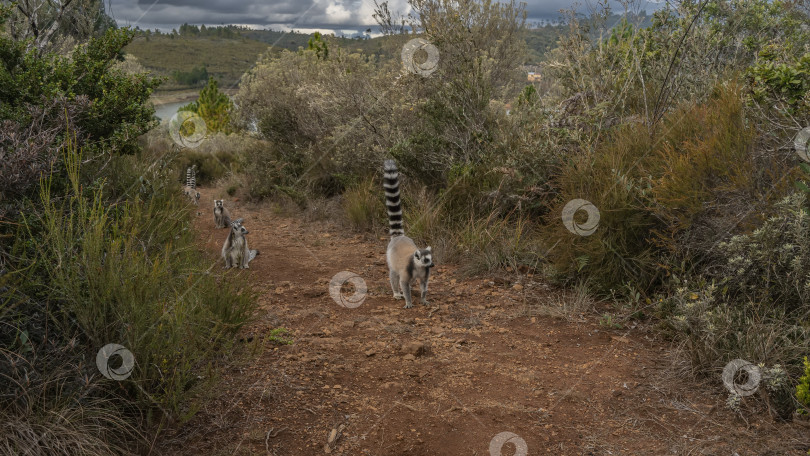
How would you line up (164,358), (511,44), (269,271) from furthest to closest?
(511,44) < (269,271) < (164,358)

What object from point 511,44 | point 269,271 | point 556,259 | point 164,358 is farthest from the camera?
point 511,44

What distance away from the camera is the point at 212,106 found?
35375mm

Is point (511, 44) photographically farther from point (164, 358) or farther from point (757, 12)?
point (164, 358)

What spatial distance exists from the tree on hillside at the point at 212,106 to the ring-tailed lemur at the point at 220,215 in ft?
81.4

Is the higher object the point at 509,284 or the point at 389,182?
the point at 389,182

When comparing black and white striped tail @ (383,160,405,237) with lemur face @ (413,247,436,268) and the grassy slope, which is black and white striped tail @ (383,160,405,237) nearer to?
lemur face @ (413,247,436,268)

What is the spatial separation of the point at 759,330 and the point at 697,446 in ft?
3.83

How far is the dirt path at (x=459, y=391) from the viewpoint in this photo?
3.37 m

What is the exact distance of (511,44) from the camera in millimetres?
12531

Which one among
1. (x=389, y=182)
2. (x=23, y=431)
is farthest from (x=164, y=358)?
(x=389, y=182)

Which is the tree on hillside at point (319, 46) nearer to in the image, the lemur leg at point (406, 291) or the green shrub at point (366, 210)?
the green shrub at point (366, 210)

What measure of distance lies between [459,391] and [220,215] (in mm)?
7354

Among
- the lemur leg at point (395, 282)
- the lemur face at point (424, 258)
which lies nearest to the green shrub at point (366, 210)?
the lemur leg at point (395, 282)

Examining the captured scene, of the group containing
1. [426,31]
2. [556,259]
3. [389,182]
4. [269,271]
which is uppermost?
[426,31]
